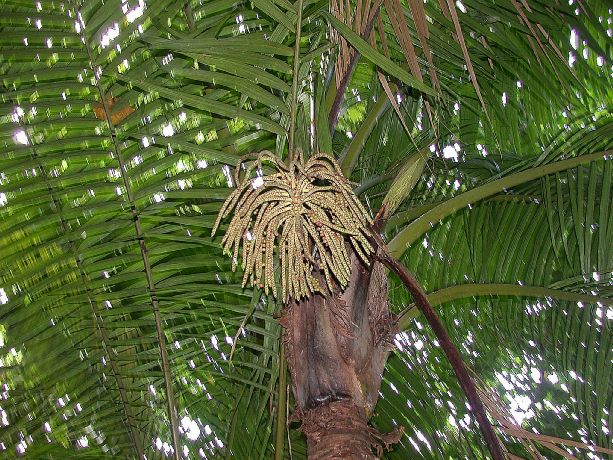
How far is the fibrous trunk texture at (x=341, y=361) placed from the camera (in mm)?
1559

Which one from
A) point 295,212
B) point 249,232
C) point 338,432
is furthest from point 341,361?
point 295,212

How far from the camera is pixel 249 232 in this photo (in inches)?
70.7

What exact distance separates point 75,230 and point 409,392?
114 cm

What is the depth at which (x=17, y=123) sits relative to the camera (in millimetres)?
1822

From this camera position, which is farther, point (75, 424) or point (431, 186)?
Answer: point (431, 186)

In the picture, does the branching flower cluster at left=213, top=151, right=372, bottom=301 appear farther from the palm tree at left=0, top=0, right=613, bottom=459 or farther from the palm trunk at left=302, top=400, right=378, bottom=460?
the palm trunk at left=302, top=400, right=378, bottom=460

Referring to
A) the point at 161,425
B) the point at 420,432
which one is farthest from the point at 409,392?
the point at 161,425

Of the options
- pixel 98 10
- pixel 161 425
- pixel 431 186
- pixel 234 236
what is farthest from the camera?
pixel 431 186

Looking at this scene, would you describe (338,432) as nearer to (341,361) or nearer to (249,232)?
(341,361)

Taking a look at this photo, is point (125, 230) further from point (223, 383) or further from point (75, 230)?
point (223, 383)

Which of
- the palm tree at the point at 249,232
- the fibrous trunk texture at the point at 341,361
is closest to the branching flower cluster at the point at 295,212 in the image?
the palm tree at the point at 249,232

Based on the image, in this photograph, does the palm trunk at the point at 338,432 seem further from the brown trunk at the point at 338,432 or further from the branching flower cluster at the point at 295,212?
the branching flower cluster at the point at 295,212

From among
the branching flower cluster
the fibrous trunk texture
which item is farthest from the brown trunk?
the branching flower cluster

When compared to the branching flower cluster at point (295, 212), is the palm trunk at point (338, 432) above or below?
below
